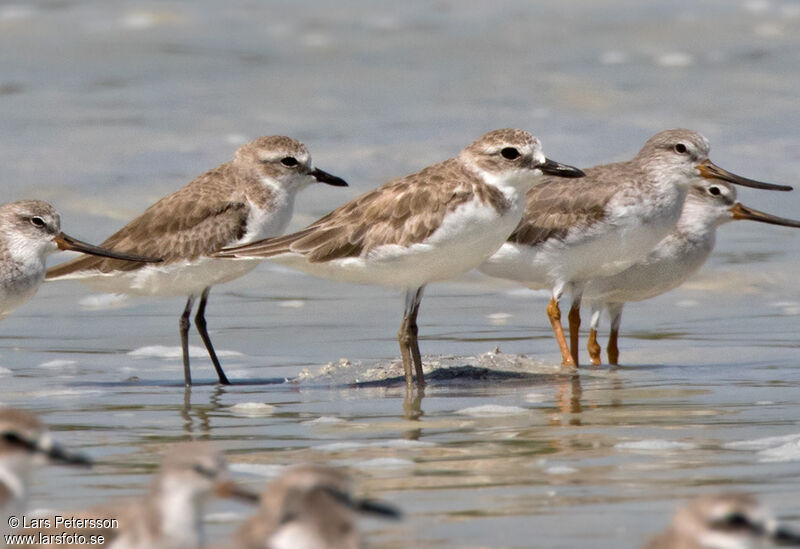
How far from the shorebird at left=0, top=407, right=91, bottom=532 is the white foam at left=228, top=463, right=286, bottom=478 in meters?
2.09

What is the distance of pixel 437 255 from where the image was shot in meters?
9.23

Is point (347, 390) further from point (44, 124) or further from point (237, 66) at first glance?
point (237, 66)

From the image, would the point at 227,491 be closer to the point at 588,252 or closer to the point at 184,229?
the point at 184,229

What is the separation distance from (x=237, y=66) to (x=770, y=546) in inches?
705

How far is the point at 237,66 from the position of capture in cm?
2181

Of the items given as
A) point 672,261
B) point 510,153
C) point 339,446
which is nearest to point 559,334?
point 672,261

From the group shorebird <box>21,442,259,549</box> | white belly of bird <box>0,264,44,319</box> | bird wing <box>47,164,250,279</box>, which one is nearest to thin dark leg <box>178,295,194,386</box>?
bird wing <box>47,164,250,279</box>

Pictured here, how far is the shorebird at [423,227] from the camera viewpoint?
30.2 feet

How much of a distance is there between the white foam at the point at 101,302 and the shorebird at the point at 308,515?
325 inches

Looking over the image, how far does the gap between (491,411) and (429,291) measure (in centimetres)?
507

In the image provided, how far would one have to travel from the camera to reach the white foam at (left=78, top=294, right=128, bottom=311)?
1263 centimetres

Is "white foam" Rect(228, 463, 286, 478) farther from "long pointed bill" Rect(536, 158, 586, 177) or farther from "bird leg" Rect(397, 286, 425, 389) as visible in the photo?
"long pointed bill" Rect(536, 158, 586, 177)

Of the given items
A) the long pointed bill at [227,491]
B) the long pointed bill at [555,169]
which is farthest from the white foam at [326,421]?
the long pointed bill at [227,491]

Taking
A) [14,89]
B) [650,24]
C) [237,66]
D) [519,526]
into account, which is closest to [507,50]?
[650,24]
